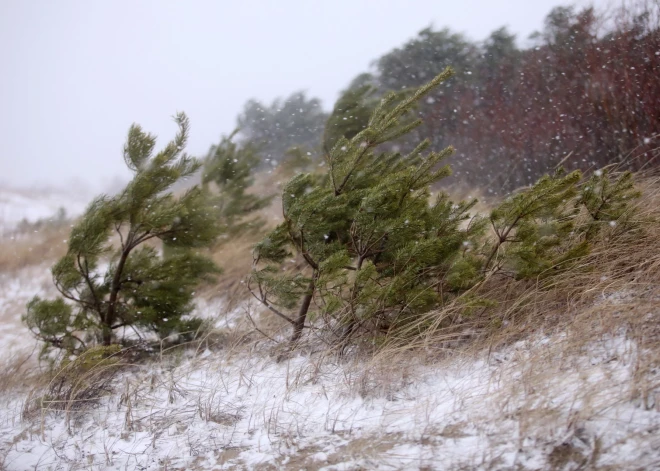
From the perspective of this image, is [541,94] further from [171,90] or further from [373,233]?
[171,90]

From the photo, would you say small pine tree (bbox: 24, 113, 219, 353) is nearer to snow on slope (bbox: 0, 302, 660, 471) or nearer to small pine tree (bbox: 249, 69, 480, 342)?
snow on slope (bbox: 0, 302, 660, 471)

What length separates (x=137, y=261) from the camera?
14.3 ft

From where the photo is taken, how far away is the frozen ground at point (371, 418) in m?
2.03

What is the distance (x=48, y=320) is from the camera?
396 centimetres

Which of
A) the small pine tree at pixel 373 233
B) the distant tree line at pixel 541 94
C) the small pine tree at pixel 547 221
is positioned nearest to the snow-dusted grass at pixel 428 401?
the small pine tree at pixel 547 221

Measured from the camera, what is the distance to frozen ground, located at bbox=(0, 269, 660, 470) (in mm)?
2027

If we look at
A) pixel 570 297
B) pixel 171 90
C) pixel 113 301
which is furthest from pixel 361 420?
pixel 171 90

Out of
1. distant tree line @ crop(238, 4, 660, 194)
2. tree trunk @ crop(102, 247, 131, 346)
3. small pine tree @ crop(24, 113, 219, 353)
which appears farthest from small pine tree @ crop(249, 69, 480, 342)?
distant tree line @ crop(238, 4, 660, 194)

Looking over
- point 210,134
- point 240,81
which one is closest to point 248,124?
point 210,134

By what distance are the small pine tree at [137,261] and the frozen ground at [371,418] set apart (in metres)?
0.78

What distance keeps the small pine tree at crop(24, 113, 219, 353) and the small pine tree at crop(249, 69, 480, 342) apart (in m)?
1.19

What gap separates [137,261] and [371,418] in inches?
111

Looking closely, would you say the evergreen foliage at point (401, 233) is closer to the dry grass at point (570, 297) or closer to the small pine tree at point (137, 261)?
the dry grass at point (570, 297)

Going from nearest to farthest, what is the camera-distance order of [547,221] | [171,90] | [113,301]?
[547,221] → [113,301] → [171,90]
